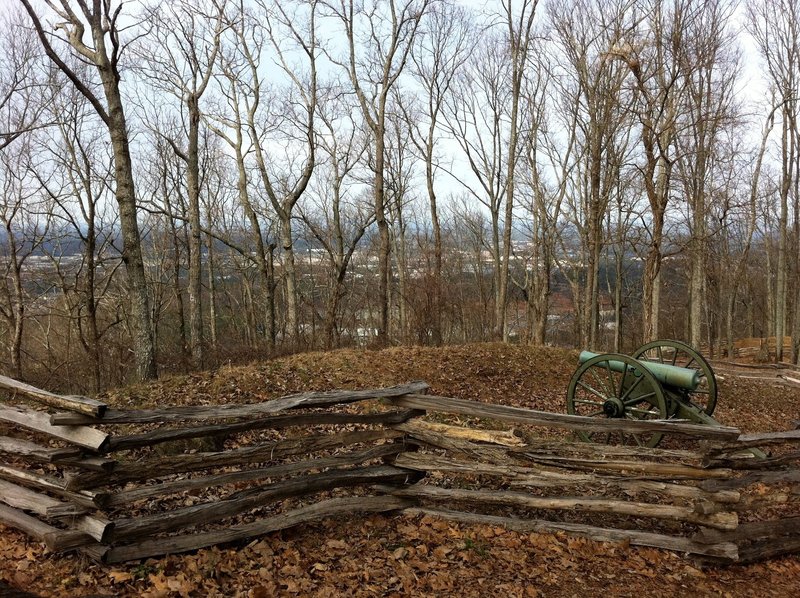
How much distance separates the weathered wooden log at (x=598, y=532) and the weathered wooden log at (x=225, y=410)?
1.20 metres

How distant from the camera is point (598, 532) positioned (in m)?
4.55

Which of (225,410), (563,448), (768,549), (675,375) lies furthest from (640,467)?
(225,410)

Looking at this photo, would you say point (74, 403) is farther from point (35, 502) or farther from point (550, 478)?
point (550, 478)

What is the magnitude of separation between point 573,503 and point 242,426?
2979mm

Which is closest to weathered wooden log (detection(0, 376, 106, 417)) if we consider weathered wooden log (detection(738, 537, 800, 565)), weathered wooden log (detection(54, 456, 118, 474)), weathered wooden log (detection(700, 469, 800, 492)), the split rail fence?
the split rail fence

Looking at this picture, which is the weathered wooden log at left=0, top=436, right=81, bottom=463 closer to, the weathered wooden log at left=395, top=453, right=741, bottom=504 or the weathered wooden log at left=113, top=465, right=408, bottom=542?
the weathered wooden log at left=113, top=465, right=408, bottom=542

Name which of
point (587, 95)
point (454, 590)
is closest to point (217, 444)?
point (454, 590)

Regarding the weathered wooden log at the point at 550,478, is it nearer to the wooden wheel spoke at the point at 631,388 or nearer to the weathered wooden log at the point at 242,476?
the weathered wooden log at the point at 242,476

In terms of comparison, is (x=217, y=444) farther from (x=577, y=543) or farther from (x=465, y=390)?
(x=465, y=390)

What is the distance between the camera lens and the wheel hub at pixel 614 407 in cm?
644

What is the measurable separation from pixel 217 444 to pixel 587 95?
47.2 feet

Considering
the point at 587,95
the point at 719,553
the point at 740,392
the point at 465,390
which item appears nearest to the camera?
the point at 719,553

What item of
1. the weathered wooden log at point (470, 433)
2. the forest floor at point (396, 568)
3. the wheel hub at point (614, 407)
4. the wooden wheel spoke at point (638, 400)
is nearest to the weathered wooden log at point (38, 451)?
the forest floor at point (396, 568)

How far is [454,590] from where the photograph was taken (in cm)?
375
